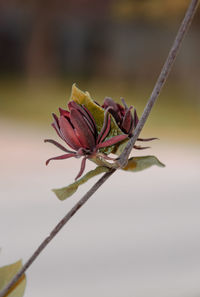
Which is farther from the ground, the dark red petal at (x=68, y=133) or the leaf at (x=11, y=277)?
the dark red petal at (x=68, y=133)

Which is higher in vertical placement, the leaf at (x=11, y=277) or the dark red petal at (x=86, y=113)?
the dark red petal at (x=86, y=113)

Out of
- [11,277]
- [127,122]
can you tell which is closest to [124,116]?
[127,122]

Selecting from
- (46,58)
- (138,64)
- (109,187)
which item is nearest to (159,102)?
(138,64)

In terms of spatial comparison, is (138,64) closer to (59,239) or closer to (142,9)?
(142,9)

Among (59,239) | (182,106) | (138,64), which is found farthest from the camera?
(138,64)

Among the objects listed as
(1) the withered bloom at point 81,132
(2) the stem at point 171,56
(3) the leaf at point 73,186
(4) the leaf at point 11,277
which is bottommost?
(4) the leaf at point 11,277

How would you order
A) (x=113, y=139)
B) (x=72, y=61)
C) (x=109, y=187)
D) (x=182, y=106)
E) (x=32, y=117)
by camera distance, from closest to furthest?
(x=113, y=139)
(x=109, y=187)
(x=32, y=117)
(x=182, y=106)
(x=72, y=61)
